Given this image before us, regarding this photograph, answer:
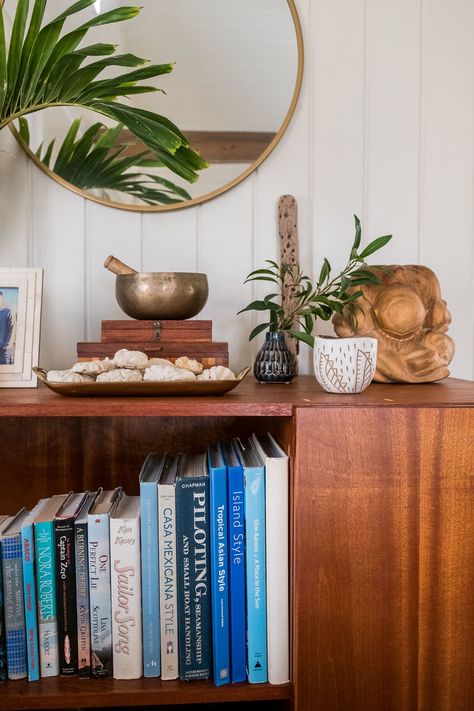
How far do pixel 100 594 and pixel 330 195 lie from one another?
3.16 feet

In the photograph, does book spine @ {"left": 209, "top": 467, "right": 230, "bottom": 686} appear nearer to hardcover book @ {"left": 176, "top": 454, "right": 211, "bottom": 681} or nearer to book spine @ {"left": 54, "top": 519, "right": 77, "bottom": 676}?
hardcover book @ {"left": 176, "top": 454, "right": 211, "bottom": 681}

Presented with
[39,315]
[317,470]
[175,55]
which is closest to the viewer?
[317,470]

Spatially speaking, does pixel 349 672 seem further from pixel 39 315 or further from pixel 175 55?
pixel 175 55

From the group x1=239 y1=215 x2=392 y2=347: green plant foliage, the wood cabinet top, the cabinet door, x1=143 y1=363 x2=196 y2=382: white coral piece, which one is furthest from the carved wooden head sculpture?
x1=143 y1=363 x2=196 y2=382: white coral piece

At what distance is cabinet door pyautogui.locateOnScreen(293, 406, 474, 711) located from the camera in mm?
912

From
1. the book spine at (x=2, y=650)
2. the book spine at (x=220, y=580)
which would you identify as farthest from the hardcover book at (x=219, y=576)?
the book spine at (x=2, y=650)

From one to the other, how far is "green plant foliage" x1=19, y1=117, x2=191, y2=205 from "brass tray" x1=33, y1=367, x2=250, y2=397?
531mm

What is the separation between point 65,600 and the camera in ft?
3.29

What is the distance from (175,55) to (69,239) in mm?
467

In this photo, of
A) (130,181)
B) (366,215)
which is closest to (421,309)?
(366,215)

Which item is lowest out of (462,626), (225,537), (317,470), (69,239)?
(462,626)

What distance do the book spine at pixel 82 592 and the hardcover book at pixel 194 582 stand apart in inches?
6.2

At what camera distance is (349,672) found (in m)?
0.92

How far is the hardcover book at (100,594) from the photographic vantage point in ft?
3.28
